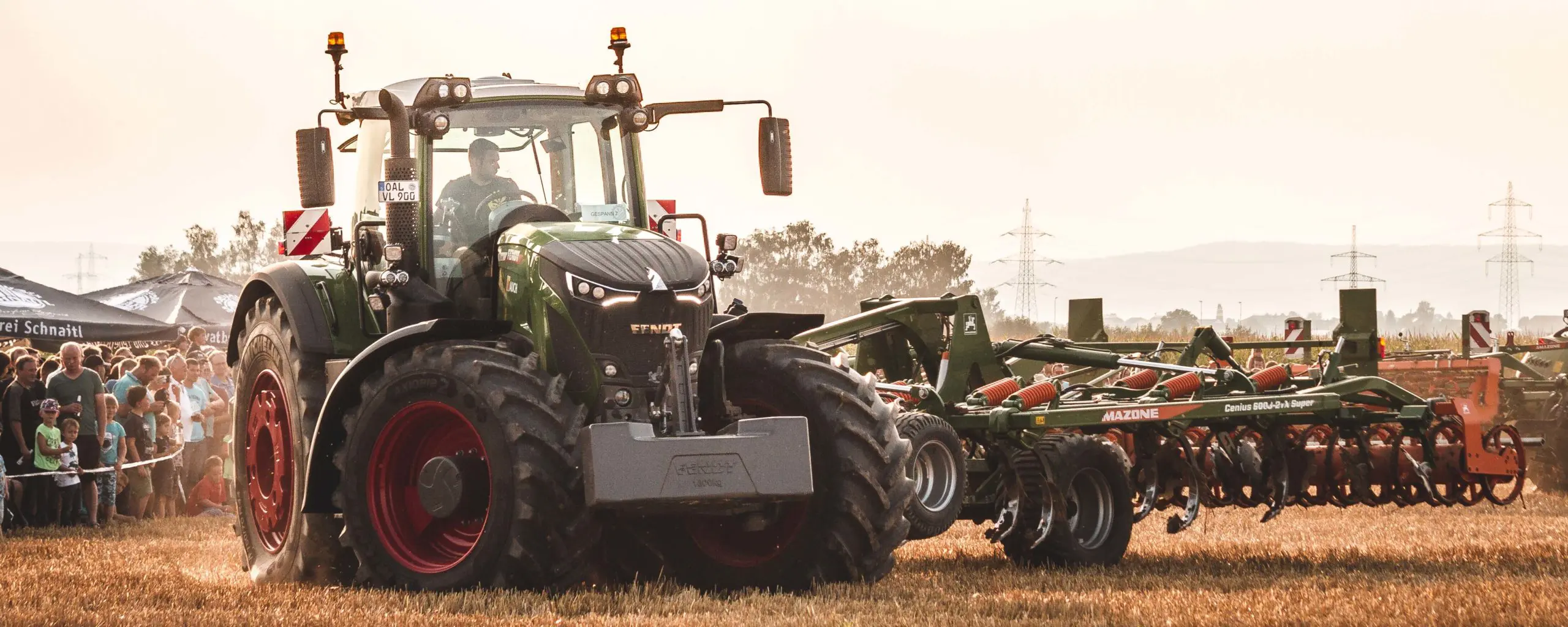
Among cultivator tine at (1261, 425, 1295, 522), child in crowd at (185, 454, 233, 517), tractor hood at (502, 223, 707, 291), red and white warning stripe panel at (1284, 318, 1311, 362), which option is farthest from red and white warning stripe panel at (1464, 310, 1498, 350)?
tractor hood at (502, 223, 707, 291)

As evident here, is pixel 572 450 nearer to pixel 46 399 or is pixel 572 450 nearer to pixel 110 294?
pixel 46 399

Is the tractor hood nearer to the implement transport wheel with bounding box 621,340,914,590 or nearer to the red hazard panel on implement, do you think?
the implement transport wheel with bounding box 621,340,914,590

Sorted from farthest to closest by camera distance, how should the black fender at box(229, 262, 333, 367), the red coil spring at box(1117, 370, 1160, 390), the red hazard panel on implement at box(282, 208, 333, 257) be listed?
the red coil spring at box(1117, 370, 1160, 390) < the red hazard panel on implement at box(282, 208, 333, 257) < the black fender at box(229, 262, 333, 367)

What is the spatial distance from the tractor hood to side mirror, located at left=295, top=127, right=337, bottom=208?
1.08 m

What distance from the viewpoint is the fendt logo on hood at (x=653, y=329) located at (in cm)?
821

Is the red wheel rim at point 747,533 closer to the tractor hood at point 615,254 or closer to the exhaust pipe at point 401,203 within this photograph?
the tractor hood at point 615,254

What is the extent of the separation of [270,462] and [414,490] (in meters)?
1.84

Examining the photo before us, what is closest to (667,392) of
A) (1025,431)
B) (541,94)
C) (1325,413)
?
(541,94)

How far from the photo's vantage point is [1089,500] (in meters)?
11.1

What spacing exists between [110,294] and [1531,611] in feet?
79.0

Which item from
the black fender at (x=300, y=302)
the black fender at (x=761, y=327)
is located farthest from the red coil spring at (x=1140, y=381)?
the black fender at (x=300, y=302)

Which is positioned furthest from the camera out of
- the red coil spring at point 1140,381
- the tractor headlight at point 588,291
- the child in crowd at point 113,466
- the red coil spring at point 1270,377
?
the child in crowd at point 113,466

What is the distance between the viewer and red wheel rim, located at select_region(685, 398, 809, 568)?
8.48 meters

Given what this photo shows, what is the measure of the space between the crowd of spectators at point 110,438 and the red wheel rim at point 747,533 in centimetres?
540
